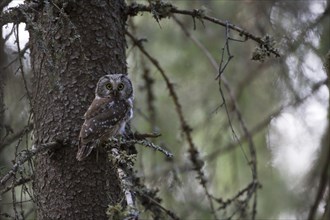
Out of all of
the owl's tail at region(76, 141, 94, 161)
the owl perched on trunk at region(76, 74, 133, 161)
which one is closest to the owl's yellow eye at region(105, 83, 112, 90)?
the owl perched on trunk at region(76, 74, 133, 161)

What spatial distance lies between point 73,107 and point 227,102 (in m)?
2.70

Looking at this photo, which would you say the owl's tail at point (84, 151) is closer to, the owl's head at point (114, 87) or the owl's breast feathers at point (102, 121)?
the owl's breast feathers at point (102, 121)

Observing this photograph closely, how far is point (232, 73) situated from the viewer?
6.00 metres

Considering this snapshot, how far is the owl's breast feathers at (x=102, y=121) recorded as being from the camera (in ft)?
11.0

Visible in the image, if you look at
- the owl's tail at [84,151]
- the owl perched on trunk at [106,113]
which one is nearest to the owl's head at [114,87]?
the owl perched on trunk at [106,113]

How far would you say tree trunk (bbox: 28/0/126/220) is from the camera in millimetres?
3393

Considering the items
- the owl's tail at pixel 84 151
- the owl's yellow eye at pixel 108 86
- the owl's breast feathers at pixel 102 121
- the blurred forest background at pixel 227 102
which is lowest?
the owl's tail at pixel 84 151

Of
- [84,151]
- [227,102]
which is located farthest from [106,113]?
[227,102]

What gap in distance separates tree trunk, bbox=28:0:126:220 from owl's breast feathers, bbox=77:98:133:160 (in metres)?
0.07

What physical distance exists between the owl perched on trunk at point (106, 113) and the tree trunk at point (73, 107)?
0.06m

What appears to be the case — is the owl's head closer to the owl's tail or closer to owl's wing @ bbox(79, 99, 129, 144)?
owl's wing @ bbox(79, 99, 129, 144)

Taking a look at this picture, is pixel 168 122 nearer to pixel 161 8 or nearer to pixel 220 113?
pixel 220 113

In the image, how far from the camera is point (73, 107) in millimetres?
3506

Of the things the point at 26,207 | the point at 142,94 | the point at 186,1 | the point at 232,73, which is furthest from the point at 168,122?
the point at 26,207
